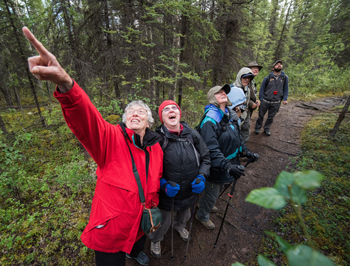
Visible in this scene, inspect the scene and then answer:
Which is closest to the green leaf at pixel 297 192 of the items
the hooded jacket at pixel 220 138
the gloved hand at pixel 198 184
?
the gloved hand at pixel 198 184

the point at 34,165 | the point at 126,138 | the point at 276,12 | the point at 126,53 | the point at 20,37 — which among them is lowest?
the point at 34,165

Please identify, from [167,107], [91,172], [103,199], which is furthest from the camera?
[91,172]

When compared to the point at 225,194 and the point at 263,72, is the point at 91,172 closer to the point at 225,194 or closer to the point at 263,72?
the point at 225,194

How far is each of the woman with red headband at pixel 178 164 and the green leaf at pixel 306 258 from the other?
1978 mm

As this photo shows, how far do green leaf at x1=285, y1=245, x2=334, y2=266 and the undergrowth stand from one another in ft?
11.1

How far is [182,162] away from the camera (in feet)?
8.34

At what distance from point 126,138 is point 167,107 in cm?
93

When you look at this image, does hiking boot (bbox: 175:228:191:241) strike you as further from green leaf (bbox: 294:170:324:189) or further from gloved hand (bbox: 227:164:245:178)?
Result: green leaf (bbox: 294:170:324:189)

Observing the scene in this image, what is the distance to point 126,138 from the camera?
215cm

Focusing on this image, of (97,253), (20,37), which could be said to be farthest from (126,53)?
(20,37)

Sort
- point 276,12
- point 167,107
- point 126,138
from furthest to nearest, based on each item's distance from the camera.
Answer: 1. point 276,12
2. point 167,107
3. point 126,138

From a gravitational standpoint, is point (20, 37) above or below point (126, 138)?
above

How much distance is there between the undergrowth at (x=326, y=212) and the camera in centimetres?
289

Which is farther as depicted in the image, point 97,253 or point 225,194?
point 225,194
